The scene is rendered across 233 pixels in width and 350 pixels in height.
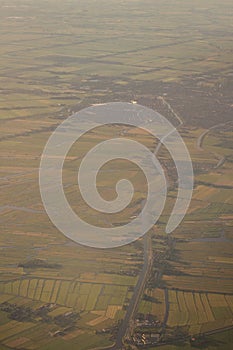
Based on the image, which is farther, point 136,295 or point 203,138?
point 203,138

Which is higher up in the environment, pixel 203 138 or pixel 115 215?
pixel 203 138

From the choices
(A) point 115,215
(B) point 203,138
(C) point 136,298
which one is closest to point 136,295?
(C) point 136,298

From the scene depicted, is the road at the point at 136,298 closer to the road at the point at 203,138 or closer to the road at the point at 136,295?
the road at the point at 136,295

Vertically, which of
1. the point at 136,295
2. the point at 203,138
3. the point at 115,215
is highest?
the point at 203,138

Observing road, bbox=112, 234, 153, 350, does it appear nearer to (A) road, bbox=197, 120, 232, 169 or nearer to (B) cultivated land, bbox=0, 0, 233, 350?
(B) cultivated land, bbox=0, 0, 233, 350

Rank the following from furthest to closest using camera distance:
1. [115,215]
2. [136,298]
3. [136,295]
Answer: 1. [115,215]
2. [136,295]
3. [136,298]

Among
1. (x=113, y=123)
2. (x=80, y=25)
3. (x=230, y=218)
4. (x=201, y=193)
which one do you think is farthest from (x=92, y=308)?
(x=80, y=25)

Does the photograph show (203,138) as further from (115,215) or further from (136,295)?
(136,295)

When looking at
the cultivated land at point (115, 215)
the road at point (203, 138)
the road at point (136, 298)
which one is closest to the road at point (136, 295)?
the road at point (136, 298)

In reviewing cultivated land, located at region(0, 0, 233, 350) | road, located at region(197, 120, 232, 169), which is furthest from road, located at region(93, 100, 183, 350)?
road, located at region(197, 120, 232, 169)
